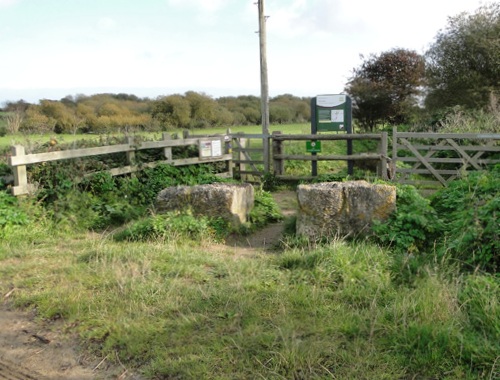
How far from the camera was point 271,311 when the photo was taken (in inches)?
176

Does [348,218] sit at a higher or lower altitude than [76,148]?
lower

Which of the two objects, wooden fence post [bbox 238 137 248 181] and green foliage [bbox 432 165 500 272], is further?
wooden fence post [bbox 238 137 248 181]

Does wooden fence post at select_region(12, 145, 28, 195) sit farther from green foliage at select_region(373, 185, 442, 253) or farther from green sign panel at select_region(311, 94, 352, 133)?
green sign panel at select_region(311, 94, 352, 133)

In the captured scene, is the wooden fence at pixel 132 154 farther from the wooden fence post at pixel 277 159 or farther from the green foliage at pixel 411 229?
the green foliage at pixel 411 229

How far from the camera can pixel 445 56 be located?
2352 centimetres

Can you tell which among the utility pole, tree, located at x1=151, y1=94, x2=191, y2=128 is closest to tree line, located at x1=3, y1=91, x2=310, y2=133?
tree, located at x1=151, y1=94, x2=191, y2=128

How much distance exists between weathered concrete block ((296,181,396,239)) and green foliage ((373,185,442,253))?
0.76 ft

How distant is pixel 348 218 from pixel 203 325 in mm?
3481

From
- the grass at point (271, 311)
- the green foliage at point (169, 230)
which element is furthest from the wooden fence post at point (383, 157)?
the grass at point (271, 311)

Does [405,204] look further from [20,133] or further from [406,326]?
[20,133]

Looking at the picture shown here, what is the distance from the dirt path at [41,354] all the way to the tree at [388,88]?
67.7 ft

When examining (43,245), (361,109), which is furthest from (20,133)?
(361,109)

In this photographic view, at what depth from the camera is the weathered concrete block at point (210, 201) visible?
8133 mm

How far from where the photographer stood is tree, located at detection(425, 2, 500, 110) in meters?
22.0
